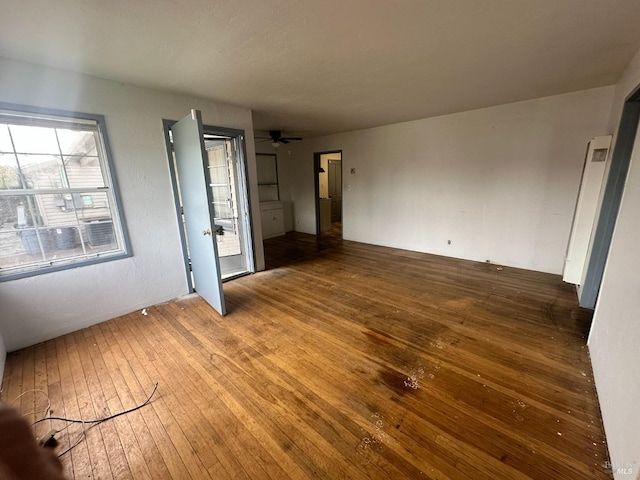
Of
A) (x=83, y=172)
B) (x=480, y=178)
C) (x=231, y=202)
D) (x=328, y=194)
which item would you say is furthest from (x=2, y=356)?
(x=328, y=194)

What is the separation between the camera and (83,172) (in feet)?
8.19

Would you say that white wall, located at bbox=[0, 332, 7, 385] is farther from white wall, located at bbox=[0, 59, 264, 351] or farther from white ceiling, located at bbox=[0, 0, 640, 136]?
white ceiling, located at bbox=[0, 0, 640, 136]

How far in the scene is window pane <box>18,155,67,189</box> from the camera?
2213 mm

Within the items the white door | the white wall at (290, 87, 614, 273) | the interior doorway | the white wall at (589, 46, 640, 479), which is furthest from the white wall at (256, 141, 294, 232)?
the white wall at (589, 46, 640, 479)

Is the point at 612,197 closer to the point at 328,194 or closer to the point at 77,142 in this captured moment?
the point at 77,142

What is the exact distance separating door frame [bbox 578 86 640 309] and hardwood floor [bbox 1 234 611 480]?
33 centimetres

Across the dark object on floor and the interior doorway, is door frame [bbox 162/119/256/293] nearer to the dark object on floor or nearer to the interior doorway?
the dark object on floor

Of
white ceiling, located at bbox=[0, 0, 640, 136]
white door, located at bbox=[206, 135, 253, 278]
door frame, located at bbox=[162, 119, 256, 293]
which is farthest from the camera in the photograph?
white door, located at bbox=[206, 135, 253, 278]

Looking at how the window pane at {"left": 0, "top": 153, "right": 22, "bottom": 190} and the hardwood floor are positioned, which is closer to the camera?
the hardwood floor

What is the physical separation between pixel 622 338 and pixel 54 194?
14.4ft

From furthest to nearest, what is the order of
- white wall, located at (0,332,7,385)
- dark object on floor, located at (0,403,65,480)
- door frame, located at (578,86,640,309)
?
door frame, located at (578,86,640,309)
white wall, located at (0,332,7,385)
dark object on floor, located at (0,403,65,480)

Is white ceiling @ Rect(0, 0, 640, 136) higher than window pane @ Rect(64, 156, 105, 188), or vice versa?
white ceiling @ Rect(0, 0, 640, 136)

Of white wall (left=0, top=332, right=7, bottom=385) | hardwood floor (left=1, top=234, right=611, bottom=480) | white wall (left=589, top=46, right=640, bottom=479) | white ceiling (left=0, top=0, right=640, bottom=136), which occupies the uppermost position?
white ceiling (left=0, top=0, right=640, bottom=136)

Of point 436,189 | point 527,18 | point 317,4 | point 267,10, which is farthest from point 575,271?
point 267,10
